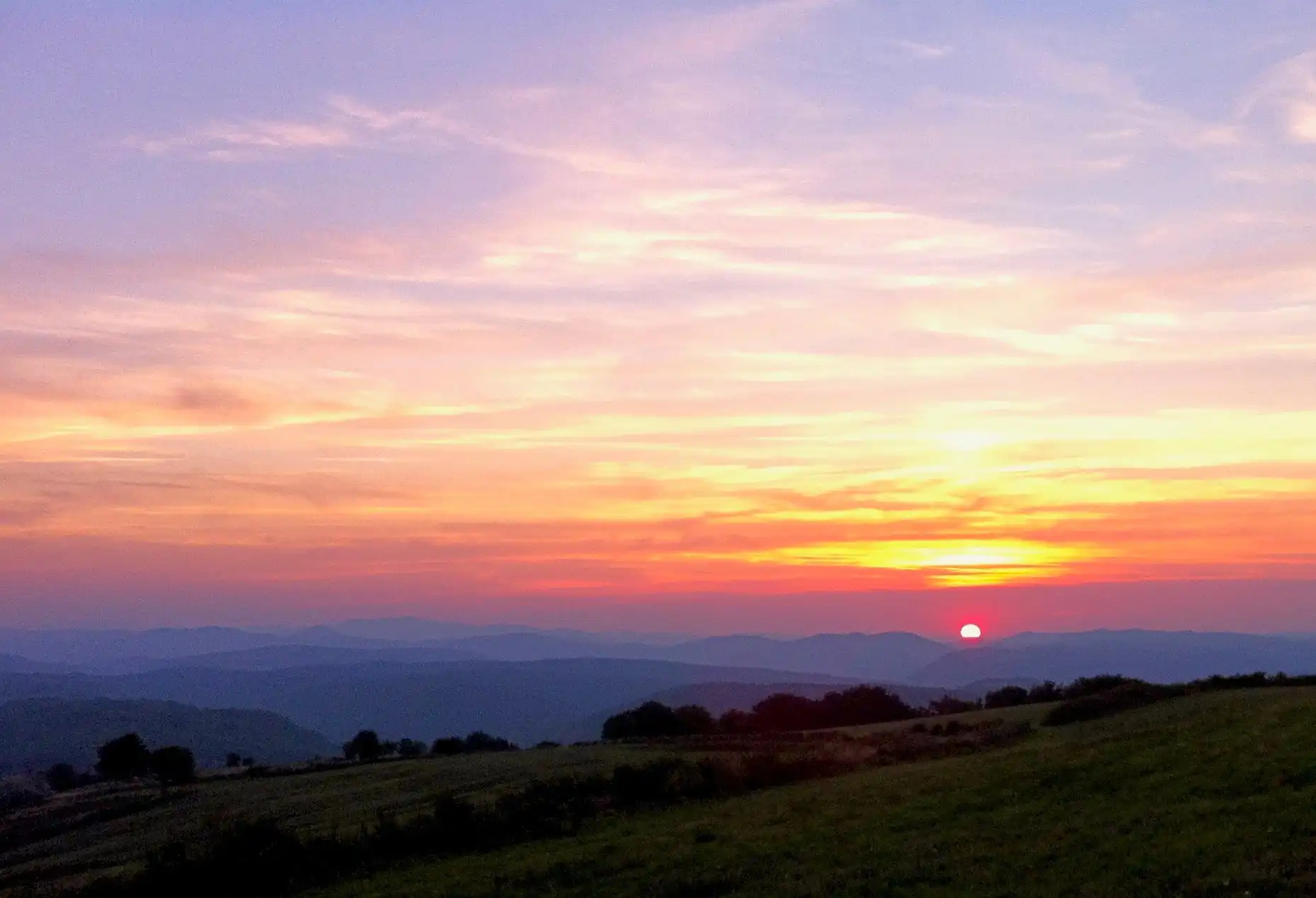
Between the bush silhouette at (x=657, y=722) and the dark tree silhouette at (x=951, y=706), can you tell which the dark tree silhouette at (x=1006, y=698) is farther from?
the bush silhouette at (x=657, y=722)

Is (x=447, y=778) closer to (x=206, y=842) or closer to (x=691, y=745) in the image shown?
(x=691, y=745)

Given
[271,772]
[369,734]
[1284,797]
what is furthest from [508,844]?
[369,734]

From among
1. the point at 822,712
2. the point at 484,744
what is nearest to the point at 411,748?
the point at 484,744

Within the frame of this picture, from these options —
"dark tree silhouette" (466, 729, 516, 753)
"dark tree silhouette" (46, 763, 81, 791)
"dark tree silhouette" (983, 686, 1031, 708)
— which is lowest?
"dark tree silhouette" (46, 763, 81, 791)

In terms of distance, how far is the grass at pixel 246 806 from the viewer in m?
42.2

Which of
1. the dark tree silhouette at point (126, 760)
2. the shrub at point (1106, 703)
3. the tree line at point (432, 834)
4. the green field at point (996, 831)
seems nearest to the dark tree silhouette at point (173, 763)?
the dark tree silhouette at point (126, 760)

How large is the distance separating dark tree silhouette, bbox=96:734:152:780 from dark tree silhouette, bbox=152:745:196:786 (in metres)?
5.51

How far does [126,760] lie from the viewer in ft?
341

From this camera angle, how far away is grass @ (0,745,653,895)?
1663 inches

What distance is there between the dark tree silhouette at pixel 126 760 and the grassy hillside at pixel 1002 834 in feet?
284

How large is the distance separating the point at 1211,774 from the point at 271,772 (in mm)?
64540

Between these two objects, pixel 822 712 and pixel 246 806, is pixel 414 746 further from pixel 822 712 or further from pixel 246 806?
pixel 246 806

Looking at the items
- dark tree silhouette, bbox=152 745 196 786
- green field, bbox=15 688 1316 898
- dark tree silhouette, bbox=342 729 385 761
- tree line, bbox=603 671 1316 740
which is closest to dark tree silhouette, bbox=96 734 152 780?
dark tree silhouette, bbox=152 745 196 786

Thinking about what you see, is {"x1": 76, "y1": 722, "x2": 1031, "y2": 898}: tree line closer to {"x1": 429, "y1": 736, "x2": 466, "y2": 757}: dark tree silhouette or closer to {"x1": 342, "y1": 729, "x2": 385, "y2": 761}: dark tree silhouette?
{"x1": 429, "y1": 736, "x2": 466, "y2": 757}: dark tree silhouette
